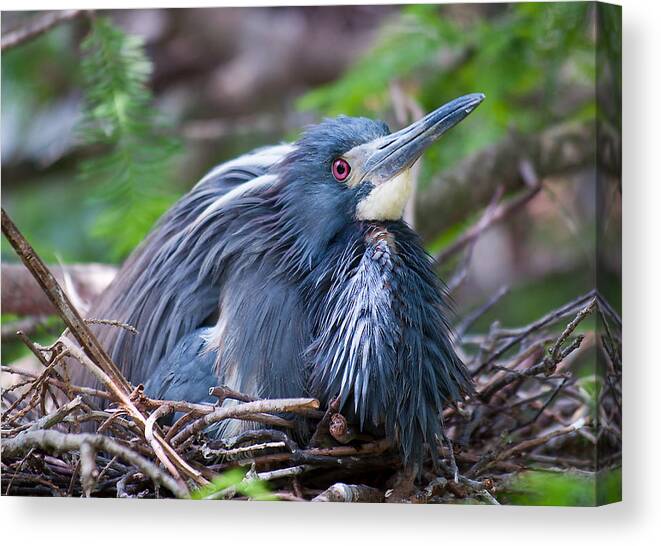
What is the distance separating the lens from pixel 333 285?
213cm

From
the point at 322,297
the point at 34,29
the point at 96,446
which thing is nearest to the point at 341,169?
the point at 322,297

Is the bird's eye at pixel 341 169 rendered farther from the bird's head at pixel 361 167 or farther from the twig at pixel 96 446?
the twig at pixel 96 446

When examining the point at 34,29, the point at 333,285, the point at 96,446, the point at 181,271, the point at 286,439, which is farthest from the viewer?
the point at 34,29

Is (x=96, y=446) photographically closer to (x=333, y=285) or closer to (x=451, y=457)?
(x=333, y=285)

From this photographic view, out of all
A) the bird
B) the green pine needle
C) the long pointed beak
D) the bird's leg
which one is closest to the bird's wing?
the bird

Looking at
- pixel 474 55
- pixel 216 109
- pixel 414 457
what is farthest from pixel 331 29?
pixel 414 457

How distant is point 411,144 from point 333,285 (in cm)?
33

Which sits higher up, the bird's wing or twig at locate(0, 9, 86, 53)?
twig at locate(0, 9, 86, 53)

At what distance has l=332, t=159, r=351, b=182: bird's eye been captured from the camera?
7.13 ft

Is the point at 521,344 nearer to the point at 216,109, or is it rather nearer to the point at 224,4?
the point at 224,4

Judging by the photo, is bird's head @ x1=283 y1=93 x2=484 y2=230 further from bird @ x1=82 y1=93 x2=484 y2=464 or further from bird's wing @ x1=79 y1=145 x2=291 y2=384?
bird's wing @ x1=79 y1=145 x2=291 y2=384

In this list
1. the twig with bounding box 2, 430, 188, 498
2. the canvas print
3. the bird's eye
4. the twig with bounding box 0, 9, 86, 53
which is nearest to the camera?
the twig with bounding box 2, 430, 188, 498

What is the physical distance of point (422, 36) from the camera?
293 centimetres

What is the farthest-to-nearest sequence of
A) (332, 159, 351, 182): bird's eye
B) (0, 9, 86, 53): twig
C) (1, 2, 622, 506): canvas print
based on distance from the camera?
(0, 9, 86, 53): twig
(332, 159, 351, 182): bird's eye
(1, 2, 622, 506): canvas print
